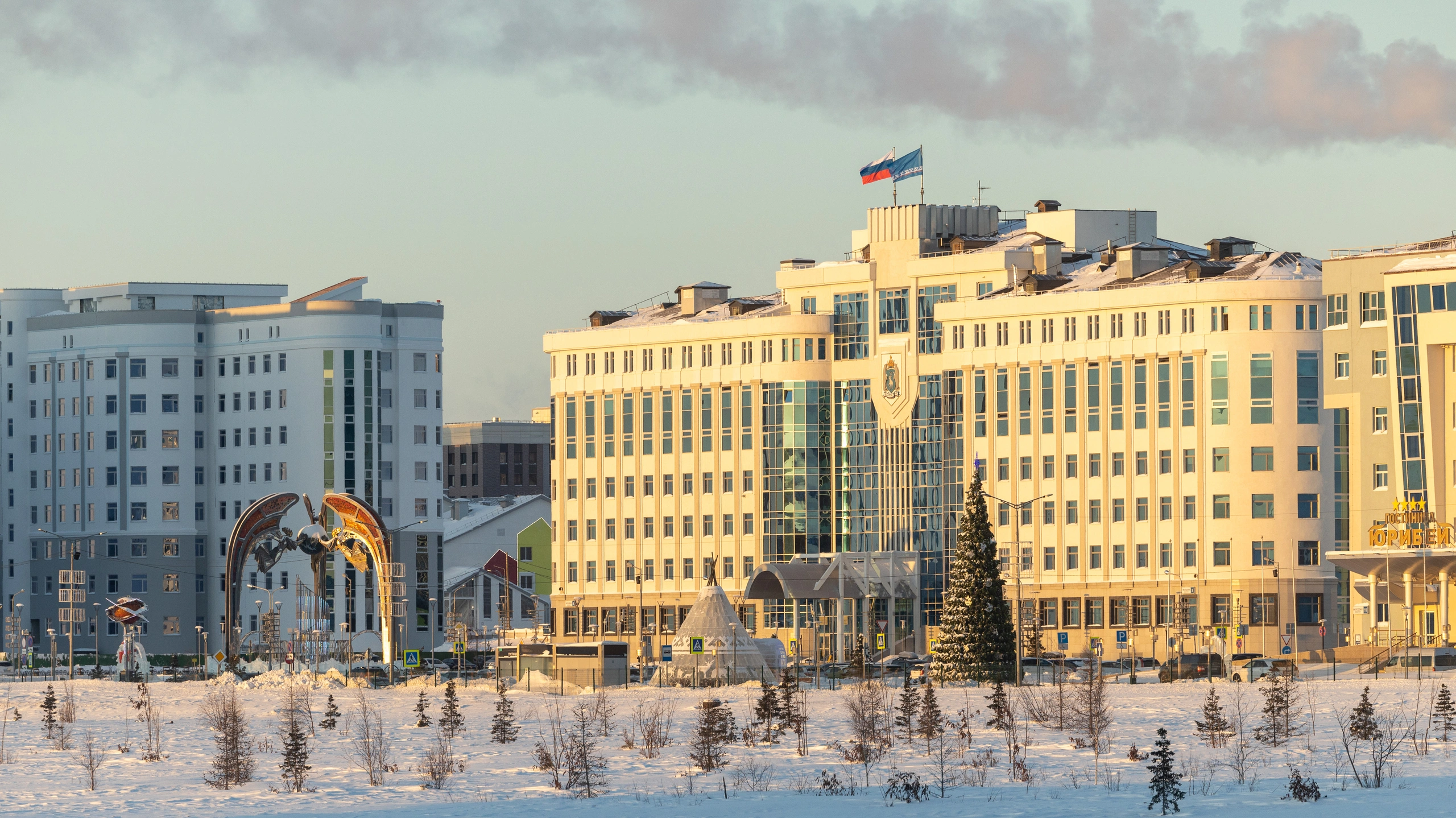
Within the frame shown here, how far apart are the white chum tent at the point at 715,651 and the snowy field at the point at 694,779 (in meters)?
26.0

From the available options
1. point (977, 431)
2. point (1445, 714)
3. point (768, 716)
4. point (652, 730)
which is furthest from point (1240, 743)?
point (977, 431)

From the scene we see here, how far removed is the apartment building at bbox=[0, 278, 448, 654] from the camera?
19150 centimetres

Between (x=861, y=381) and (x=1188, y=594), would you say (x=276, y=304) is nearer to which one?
(x=861, y=381)

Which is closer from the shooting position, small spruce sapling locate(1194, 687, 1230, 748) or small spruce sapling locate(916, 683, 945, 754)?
small spruce sapling locate(1194, 687, 1230, 748)

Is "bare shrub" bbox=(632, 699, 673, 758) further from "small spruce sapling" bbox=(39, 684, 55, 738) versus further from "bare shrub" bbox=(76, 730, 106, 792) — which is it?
"small spruce sapling" bbox=(39, 684, 55, 738)

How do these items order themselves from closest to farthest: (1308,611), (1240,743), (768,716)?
(1240,743) < (768,716) < (1308,611)

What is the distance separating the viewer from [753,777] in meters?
51.4

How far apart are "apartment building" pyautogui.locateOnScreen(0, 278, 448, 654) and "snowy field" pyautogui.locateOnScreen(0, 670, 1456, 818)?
118273 mm

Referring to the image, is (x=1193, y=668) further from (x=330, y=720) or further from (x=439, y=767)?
(x=439, y=767)

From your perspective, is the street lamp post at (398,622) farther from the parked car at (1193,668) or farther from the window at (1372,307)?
the window at (1372,307)

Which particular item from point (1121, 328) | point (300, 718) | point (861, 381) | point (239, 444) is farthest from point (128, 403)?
point (300, 718)

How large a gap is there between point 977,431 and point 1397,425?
101 feet

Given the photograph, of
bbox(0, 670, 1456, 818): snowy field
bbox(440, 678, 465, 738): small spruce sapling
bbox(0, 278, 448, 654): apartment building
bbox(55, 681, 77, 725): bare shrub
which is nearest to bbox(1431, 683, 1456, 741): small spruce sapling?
bbox(0, 670, 1456, 818): snowy field

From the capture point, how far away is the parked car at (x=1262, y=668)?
10122 centimetres
